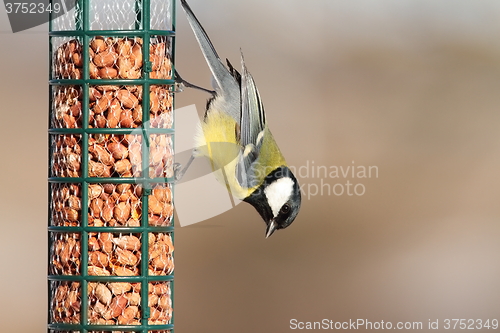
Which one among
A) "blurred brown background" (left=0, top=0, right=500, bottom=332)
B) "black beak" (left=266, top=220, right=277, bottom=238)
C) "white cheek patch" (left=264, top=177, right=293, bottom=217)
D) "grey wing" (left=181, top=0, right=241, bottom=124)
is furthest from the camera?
"blurred brown background" (left=0, top=0, right=500, bottom=332)

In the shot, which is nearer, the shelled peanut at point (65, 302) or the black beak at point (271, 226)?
the shelled peanut at point (65, 302)

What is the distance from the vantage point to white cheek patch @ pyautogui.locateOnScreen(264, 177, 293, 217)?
355 centimetres

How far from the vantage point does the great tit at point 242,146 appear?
3.44 m

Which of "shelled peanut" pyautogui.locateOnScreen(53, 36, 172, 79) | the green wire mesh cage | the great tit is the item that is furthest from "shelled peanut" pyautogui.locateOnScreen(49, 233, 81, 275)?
the great tit

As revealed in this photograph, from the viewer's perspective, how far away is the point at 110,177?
7.88 feet

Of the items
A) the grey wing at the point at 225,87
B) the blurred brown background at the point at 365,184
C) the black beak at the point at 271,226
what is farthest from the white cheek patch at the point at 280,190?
the blurred brown background at the point at 365,184

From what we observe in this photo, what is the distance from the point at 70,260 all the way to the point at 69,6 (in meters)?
0.87

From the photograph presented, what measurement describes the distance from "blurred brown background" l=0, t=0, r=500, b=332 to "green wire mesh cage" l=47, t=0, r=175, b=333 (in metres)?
1.91

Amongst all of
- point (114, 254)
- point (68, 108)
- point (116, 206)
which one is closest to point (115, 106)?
point (68, 108)

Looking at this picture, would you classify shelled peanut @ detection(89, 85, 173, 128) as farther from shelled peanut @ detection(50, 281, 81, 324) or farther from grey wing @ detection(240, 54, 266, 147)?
grey wing @ detection(240, 54, 266, 147)

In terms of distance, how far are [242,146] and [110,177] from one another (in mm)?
→ 1157

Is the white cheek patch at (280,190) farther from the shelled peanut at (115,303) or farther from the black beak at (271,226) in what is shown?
the shelled peanut at (115,303)

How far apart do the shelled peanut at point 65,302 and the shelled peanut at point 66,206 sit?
203 millimetres

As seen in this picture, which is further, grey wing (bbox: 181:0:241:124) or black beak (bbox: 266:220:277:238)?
black beak (bbox: 266:220:277:238)
